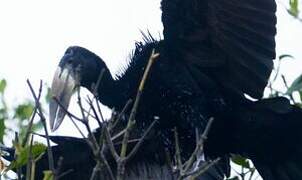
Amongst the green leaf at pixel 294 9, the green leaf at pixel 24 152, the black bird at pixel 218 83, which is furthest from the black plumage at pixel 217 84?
the green leaf at pixel 24 152

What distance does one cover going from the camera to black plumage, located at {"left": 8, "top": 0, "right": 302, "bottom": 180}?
159 inches

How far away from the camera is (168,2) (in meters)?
4.00

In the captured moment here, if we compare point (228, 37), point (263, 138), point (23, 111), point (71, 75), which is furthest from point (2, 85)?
point (263, 138)

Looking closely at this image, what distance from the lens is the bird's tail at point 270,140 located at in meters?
4.08

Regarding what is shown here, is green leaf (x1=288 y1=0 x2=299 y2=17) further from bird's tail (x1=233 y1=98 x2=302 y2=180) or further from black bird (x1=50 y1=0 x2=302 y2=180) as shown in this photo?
bird's tail (x1=233 y1=98 x2=302 y2=180)

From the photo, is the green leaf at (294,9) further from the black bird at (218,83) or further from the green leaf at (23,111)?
the green leaf at (23,111)

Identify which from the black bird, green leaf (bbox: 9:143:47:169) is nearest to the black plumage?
the black bird

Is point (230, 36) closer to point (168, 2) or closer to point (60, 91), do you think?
point (168, 2)

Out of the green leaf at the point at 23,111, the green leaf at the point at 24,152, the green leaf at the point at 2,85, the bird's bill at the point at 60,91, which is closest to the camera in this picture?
the green leaf at the point at 24,152

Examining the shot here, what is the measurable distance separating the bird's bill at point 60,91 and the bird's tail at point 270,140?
32.0 inches

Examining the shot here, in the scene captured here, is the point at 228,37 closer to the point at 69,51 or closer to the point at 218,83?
the point at 218,83

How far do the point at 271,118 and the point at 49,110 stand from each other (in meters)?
1.02

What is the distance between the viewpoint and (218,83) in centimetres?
424

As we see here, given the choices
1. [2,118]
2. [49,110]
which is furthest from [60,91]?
[2,118]
